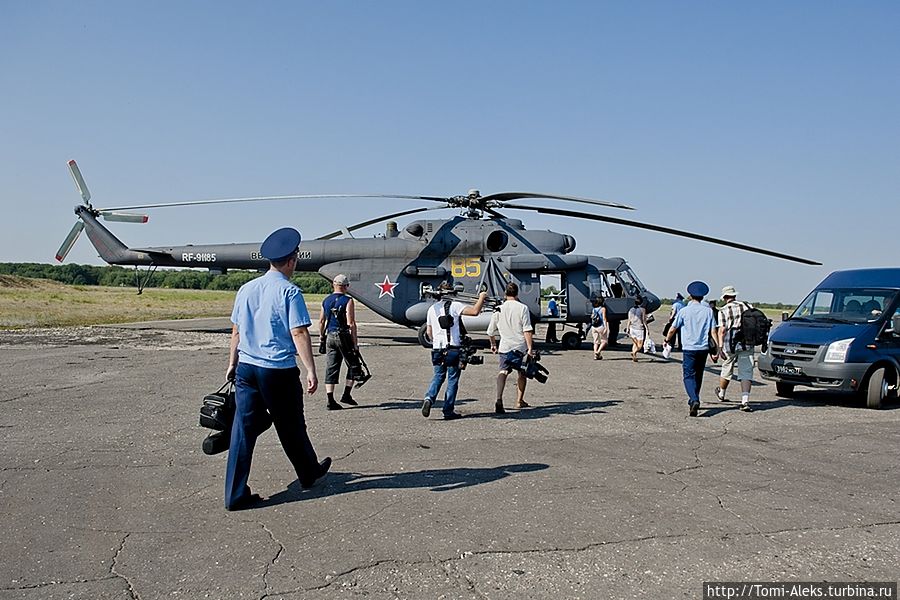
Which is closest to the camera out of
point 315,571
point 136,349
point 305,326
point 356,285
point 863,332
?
point 315,571

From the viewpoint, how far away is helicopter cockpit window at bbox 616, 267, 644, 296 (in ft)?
61.4

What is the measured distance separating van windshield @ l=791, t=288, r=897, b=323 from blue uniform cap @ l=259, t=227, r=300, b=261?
9047 millimetres

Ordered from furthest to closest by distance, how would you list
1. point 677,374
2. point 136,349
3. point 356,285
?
1. point 356,285
2. point 136,349
3. point 677,374

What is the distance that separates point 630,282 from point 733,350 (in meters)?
8.76

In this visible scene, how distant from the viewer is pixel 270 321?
507cm

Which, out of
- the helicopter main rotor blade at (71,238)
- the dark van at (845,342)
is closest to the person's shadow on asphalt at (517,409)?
the dark van at (845,342)

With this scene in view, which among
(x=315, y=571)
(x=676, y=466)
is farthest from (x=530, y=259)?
(x=315, y=571)

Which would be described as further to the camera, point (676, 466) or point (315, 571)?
point (676, 466)

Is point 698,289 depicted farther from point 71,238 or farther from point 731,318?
point 71,238

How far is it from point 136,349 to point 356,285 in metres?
5.72

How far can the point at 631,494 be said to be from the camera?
17.8 ft

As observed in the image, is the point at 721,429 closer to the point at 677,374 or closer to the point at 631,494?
the point at 631,494

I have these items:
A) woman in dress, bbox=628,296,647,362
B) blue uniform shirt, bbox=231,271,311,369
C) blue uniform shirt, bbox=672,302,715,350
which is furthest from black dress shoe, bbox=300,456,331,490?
woman in dress, bbox=628,296,647,362

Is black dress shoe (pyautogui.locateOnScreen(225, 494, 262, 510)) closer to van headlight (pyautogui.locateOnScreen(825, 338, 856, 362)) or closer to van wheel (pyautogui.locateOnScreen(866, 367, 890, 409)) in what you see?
van headlight (pyautogui.locateOnScreen(825, 338, 856, 362))
